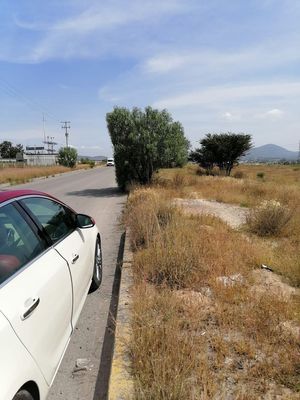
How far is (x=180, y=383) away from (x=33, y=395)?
95 centimetres

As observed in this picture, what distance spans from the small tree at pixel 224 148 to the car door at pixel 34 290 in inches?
1036

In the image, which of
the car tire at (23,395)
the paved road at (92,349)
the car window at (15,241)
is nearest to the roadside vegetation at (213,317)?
the paved road at (92,349)

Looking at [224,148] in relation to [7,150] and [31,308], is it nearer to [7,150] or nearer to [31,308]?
[31,308]

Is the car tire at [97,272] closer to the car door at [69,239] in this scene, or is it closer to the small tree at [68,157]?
the car door at [69,239]

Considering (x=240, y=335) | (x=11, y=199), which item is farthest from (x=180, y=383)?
(x=11, y=199)

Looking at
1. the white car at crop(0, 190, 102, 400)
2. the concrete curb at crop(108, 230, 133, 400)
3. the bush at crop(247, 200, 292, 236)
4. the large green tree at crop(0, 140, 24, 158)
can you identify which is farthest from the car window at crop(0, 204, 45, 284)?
the large green tree at crop(0, 140, 24, 158)

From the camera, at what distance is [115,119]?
760 inches

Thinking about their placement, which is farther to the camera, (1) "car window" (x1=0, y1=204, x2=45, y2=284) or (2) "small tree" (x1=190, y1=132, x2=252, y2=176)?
(2) "small tree" (x1=190, y1=132, x2=252, y2=176)

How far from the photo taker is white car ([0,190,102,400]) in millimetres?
1936

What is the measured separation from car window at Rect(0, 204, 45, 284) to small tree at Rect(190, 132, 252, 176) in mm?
26462

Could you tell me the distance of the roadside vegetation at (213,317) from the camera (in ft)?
9.09

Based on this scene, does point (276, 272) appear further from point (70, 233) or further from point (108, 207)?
point (108, 207)

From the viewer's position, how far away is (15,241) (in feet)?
9.04

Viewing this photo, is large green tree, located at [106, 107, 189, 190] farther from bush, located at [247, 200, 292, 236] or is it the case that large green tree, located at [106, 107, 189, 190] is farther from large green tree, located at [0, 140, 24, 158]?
large green tree, located at [0, 140, 24, 158]
